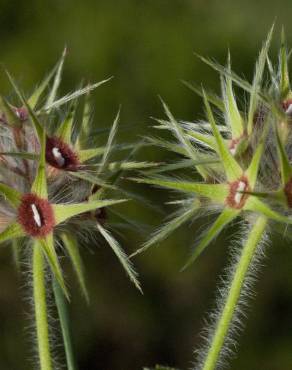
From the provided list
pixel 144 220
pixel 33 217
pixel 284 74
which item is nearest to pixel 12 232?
pixel 33 217

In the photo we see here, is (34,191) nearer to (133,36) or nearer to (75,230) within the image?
(75,230)

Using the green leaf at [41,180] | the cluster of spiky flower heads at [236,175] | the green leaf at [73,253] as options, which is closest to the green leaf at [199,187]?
the cluster of spiky flower heads at [236,175]

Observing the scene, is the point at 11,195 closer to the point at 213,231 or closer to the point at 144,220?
the point at 213,231

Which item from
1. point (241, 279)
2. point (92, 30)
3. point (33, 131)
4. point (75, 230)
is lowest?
point (241, 279)

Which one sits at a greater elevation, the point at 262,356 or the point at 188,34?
the point at 188,34

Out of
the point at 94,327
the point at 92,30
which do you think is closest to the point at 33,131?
the point at 94,327

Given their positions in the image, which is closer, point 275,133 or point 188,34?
point 275,133

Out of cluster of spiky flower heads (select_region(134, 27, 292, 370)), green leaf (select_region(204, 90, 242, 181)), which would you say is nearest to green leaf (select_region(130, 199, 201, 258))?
cluster of spiky flower heads (select_region(134, 27, 292, 370))
